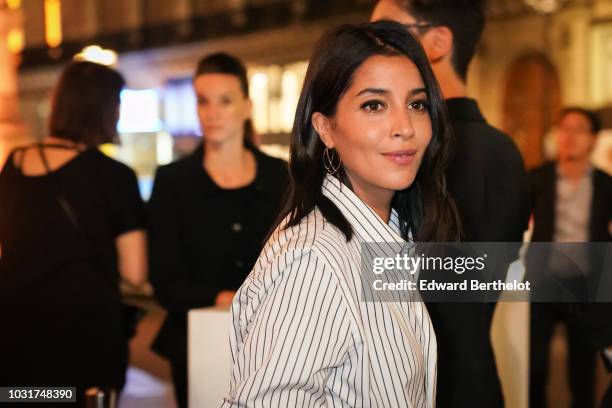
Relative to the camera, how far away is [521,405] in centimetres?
304

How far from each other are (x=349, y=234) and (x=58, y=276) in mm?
1532

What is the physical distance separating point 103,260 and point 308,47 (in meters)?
12.7

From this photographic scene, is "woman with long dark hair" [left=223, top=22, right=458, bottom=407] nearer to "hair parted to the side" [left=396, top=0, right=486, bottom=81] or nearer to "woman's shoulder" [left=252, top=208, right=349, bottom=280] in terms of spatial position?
"woman's shoulder" [left=252, top=208, right=349, bottom=280]

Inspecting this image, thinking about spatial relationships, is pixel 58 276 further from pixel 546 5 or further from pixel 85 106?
pixel 546 5

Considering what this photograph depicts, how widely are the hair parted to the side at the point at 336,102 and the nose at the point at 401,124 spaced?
0.33ft

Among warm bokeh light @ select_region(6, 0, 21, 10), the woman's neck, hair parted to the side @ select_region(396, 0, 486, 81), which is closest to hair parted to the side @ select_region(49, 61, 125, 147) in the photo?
the woman's neck

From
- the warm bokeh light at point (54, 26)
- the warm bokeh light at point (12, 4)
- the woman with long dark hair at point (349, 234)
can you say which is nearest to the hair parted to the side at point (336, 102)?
the woman with long dark hair at point (349, 234)

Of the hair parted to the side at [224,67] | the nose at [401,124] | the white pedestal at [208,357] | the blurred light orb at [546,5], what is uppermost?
the blurred light orb at [546,5]

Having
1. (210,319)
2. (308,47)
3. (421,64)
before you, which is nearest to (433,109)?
(421,64)

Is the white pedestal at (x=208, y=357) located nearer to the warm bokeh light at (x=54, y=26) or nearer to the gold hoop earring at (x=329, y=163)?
the gold hoop earring at (x=329, y=163)

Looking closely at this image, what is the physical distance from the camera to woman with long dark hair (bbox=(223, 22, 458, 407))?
1357 millimetres

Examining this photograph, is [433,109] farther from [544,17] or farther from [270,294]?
[544,17]

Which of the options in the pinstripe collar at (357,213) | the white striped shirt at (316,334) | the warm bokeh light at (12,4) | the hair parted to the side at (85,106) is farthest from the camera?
the warm bokeh light at (12,4)

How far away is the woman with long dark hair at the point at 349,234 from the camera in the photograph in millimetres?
1357
